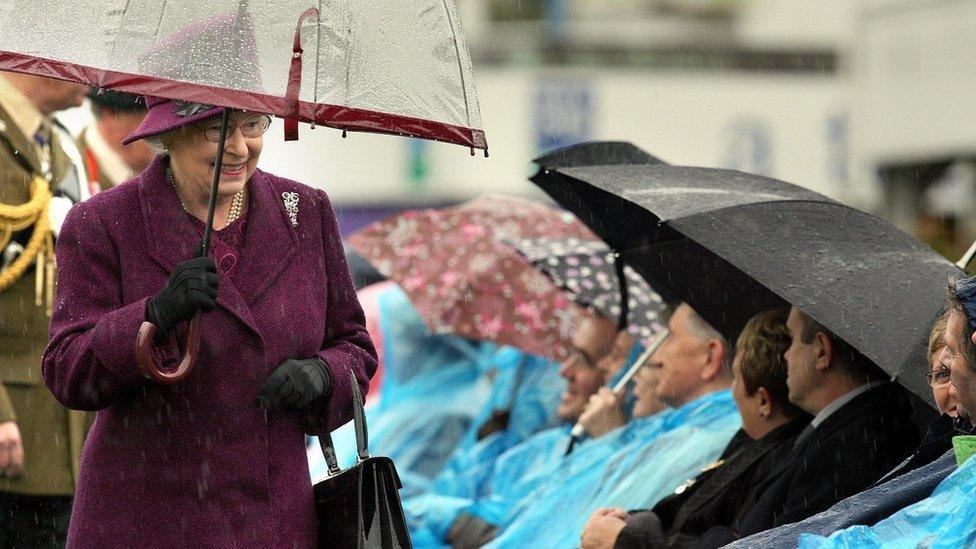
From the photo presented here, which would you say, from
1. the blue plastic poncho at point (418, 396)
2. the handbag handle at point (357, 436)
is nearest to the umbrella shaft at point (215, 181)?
the handbag handle at point (357, 436)

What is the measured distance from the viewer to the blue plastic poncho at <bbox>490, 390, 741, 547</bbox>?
5781mm

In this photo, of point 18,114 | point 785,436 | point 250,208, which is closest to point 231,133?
point 250,208

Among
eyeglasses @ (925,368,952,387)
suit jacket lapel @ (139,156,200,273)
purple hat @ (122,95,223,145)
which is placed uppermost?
purple hat @ (122,95,223,145)

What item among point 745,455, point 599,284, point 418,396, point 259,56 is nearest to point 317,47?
point 259,56

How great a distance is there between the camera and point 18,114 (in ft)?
16.6

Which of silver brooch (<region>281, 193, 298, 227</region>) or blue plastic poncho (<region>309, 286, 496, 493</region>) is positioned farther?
blue plastic poncho (<region>309, 286, 496, 493</region>)

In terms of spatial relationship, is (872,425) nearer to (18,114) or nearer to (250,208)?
(250,208)

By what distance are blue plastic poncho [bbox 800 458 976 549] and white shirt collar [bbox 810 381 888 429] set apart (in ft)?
4.19

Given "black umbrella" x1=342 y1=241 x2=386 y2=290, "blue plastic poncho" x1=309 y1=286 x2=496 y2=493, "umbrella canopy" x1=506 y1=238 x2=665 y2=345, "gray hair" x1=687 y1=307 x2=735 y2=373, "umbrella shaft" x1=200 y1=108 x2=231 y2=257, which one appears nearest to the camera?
"umbrella shaft" x1=200 y1=108 x2=231 y2=257

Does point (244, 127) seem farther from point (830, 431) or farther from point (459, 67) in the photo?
point (830, 431)

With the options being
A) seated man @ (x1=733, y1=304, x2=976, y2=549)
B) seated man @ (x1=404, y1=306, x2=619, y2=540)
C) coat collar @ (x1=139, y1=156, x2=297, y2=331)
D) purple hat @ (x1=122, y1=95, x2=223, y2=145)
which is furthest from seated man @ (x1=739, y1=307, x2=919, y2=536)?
seated man @ (x1=404, y1=306, x2=619, y2=540)

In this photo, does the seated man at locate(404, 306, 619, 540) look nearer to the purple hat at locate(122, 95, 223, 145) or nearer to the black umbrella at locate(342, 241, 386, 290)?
the black umbrella at locate(342, 241, 386, 290)

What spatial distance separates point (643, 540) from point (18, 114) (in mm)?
2144

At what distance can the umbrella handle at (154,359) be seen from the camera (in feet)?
11.2
